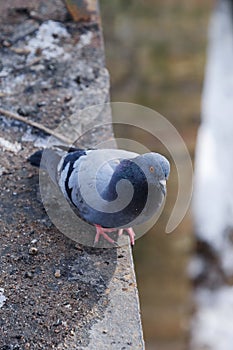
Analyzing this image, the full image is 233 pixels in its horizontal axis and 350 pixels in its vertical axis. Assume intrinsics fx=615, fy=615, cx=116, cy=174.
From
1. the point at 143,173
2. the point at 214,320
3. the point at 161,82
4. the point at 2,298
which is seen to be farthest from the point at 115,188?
the point at 214,320

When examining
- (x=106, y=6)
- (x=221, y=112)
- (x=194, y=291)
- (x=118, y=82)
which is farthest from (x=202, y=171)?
(x=106, y=6)

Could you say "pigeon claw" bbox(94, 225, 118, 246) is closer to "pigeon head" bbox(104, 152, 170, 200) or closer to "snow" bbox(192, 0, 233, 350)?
"pigeon head" bbox(104, 152, 170, 200)

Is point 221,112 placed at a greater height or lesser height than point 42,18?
lesser

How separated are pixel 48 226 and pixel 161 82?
2.31 meters

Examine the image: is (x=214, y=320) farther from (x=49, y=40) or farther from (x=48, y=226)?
(x=48, y=226)

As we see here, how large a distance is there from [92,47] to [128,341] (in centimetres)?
127

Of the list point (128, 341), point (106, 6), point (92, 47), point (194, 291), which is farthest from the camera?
point (194, 291)

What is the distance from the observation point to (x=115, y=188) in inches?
71.0

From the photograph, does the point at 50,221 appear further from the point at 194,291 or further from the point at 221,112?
the point at 221,112

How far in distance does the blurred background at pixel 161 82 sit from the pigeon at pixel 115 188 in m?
1.94

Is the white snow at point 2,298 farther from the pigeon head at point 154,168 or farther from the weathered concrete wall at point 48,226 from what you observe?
the pigeon head at point 154,168

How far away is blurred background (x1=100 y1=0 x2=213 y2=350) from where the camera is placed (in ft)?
12.2

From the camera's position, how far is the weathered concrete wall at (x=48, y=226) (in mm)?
1575

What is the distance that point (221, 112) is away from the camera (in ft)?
18.1
